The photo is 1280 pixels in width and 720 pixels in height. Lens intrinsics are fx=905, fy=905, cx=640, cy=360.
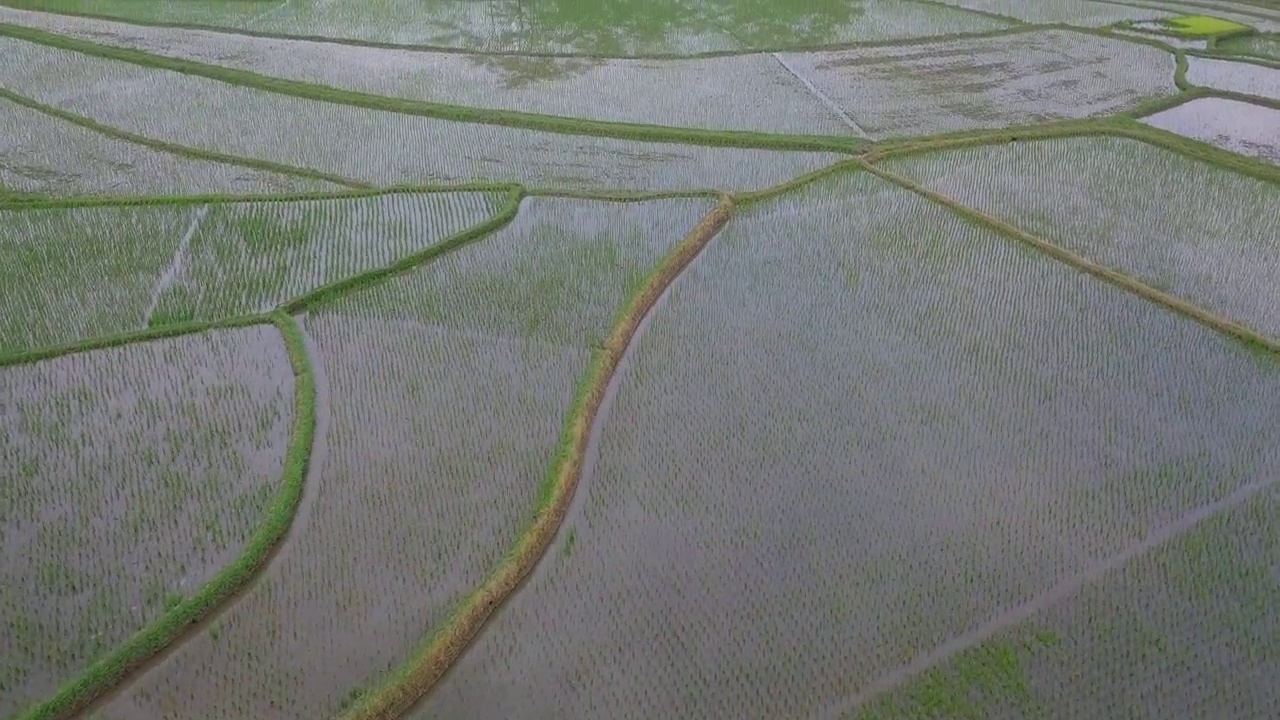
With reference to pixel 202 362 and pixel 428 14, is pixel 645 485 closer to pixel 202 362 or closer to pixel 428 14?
pixel 202 362

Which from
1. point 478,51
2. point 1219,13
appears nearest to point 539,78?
point 478,51

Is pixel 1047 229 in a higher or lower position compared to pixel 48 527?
higher

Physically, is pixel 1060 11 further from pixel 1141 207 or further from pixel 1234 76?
pixel 1141 207

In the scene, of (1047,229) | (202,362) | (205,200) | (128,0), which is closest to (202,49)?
(128,0)

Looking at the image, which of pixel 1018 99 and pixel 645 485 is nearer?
pixel 645 485

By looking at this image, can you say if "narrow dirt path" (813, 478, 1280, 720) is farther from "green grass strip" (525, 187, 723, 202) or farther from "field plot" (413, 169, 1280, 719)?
"green grass strip" (525, 187, 723, 202)

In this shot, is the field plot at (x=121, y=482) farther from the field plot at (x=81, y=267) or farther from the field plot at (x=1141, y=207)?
the field plot at (x=1141, y=207)

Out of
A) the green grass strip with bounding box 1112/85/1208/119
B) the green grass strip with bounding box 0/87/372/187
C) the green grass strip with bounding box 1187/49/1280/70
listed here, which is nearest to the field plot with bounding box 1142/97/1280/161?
the green grass strip with bounding box 1112/85/1208/119
